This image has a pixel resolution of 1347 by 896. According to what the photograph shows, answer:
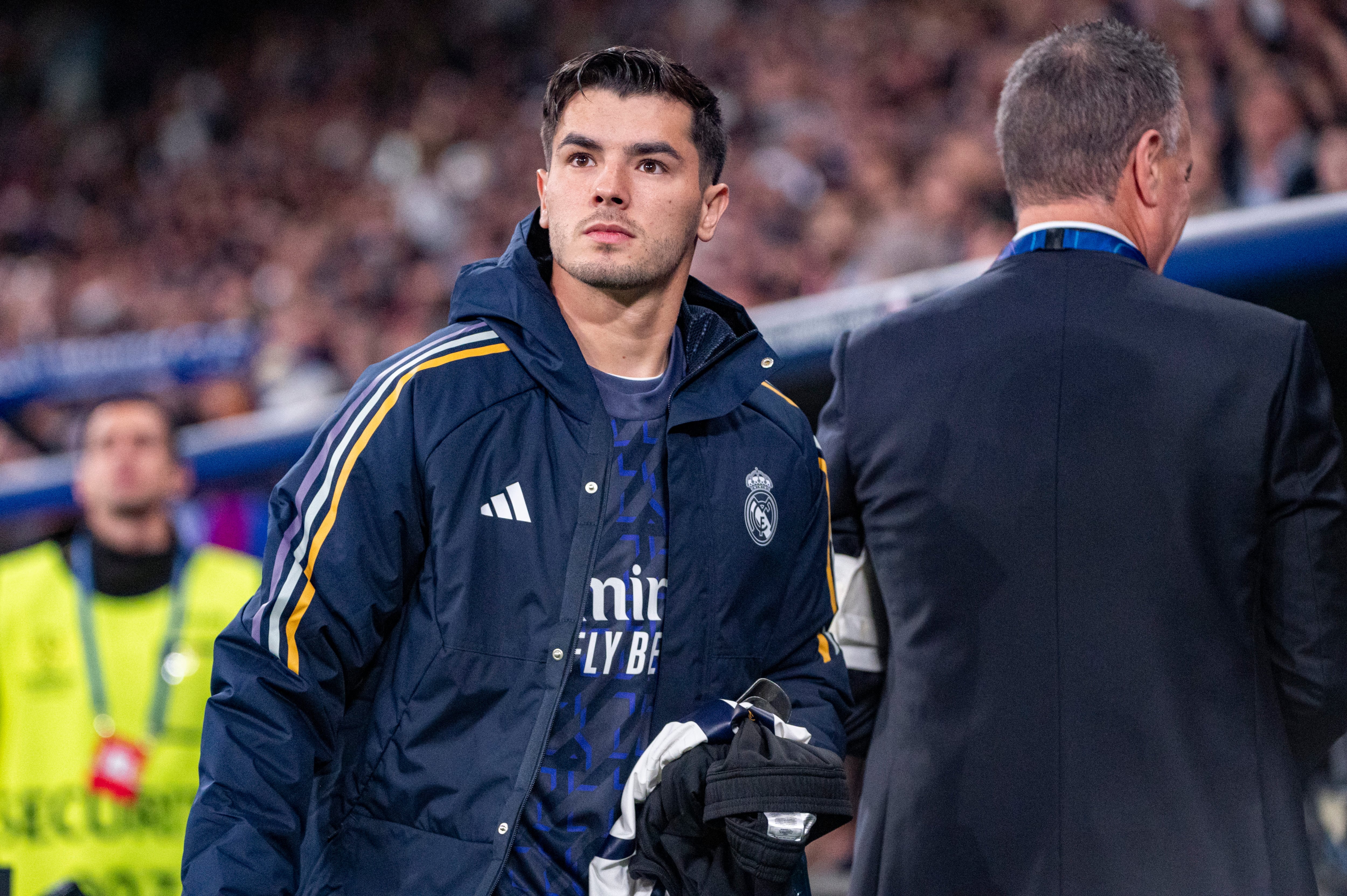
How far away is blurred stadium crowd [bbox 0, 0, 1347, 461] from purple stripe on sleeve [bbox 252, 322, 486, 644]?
11.3 ft

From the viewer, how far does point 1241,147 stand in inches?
177

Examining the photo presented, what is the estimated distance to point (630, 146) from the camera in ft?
6.64

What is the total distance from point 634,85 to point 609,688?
36.2 inches

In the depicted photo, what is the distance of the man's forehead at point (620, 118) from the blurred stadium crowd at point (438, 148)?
2.88 meters

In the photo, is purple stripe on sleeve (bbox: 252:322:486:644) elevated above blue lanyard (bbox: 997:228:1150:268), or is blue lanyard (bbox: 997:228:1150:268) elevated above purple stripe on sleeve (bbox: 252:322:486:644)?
blue lanyard (bbox: 997:228:1150:268)

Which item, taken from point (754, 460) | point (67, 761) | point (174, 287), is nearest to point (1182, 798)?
point (754, 460)

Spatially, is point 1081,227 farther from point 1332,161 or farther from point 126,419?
point 126,419

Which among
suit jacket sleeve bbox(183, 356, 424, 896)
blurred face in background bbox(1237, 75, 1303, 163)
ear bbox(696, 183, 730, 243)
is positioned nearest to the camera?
suit jacket sleeve bbox(183, 356, 424, 896)

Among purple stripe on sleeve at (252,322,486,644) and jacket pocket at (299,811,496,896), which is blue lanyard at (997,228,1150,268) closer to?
purple stripe on sleeve at (252,322,486,644)

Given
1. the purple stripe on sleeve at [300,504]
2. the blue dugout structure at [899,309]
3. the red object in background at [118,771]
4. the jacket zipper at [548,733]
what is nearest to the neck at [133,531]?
the red object in background at [118,771]

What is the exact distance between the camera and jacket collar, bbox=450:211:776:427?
6.13 feet

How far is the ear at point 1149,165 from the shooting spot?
80.7 inches

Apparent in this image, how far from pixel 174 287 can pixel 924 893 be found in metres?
7.71

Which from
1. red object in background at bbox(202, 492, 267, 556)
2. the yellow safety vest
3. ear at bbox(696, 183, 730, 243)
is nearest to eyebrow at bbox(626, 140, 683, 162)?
ear at bbox(696, 183, 730, 243)
